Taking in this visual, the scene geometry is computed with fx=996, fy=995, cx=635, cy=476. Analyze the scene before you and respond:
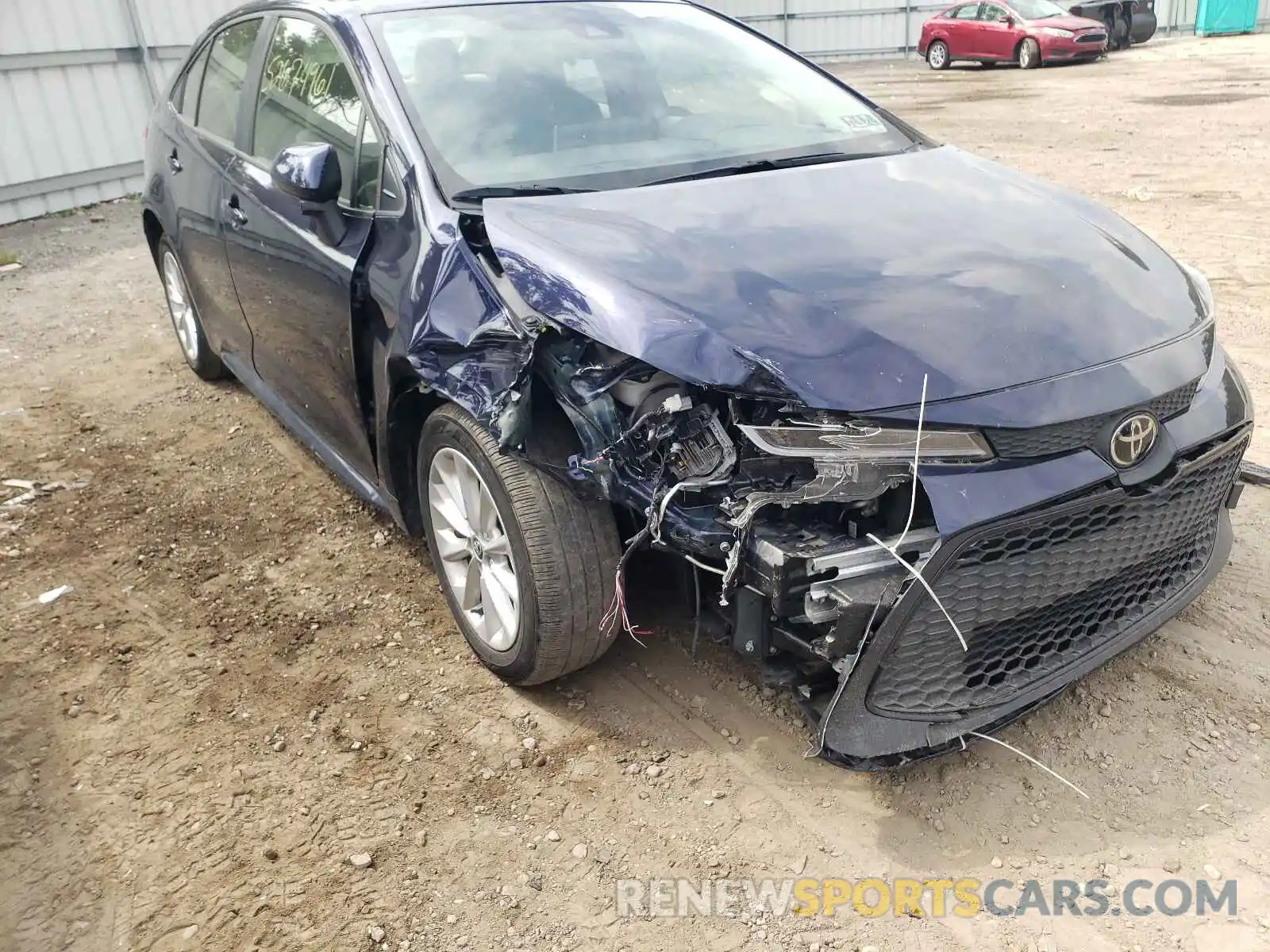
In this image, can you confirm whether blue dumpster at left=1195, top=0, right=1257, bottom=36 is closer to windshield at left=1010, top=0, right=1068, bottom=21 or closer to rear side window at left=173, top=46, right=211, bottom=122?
windshield at left=1010, top=0, right=1068, bottom=21

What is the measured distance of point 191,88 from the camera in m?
4.50

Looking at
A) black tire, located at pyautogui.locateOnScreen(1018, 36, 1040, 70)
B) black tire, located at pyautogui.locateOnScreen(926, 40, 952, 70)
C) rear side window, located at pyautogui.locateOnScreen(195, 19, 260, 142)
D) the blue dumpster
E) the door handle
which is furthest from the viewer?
the blue dumpster

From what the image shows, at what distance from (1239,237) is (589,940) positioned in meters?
6.26

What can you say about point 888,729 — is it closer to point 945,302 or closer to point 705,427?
point 705,427

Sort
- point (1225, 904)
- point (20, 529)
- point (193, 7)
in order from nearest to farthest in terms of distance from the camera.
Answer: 1. point (1225, 904)
2. point (20, 529)
3. point (193, 7)

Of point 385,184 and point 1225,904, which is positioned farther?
point 385,184

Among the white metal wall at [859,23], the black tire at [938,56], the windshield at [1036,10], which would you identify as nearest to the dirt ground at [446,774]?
the windshield at [1036,10]

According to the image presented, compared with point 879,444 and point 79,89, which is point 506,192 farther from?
point 79,89

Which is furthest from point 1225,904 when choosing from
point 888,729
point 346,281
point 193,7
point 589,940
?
point 193,7

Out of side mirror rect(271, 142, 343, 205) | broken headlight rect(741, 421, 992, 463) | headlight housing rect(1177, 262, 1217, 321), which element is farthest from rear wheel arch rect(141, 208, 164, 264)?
headlight housing rect(1177, 262, 1217, 321)

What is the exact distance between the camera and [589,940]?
80.9 inches

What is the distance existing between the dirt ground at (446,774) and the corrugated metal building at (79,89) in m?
7.11

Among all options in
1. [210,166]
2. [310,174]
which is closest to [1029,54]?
[210,166]
